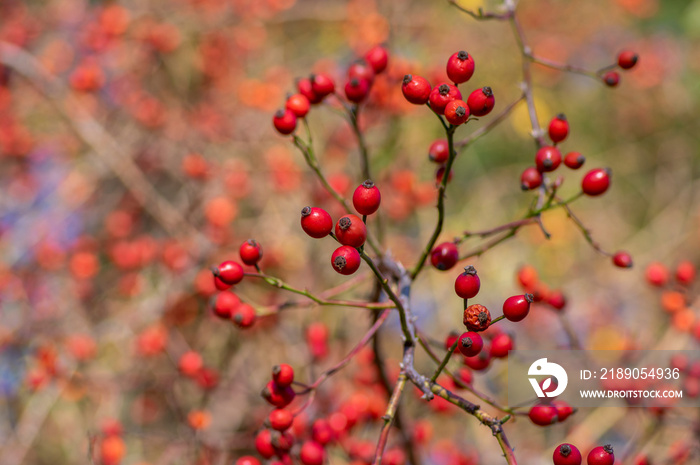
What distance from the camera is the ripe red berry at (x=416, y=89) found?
4.60ft

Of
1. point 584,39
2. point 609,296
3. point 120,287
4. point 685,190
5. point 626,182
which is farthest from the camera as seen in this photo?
point 584,39

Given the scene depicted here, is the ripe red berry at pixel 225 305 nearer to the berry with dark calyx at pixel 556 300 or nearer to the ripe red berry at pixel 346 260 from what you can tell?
the ripe red berry at pixel 346 260

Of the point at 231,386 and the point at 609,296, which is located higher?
the point at 609,296

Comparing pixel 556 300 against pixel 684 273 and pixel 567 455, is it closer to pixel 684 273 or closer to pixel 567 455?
pixel 684 273

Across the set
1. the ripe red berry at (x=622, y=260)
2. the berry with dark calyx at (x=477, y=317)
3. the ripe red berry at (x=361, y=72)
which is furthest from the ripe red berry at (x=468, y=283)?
the ripe red berry at (x=622, y=260)

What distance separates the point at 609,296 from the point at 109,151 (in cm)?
443

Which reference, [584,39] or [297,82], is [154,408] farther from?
[584,39]

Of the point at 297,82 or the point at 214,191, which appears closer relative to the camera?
the point at 297,82

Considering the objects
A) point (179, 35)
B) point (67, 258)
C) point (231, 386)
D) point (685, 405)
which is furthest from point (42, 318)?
point (685, 405)

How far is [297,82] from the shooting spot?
196 cm

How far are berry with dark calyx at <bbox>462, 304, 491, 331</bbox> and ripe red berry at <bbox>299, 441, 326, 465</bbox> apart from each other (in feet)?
2.45

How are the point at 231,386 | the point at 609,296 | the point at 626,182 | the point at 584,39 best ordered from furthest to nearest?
the point at 584,39
the point at 626,182
the point at 609,296
the point at 231,386

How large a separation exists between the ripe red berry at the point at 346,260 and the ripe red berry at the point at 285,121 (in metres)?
0.71

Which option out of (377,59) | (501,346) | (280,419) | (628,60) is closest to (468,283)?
(501,346)
